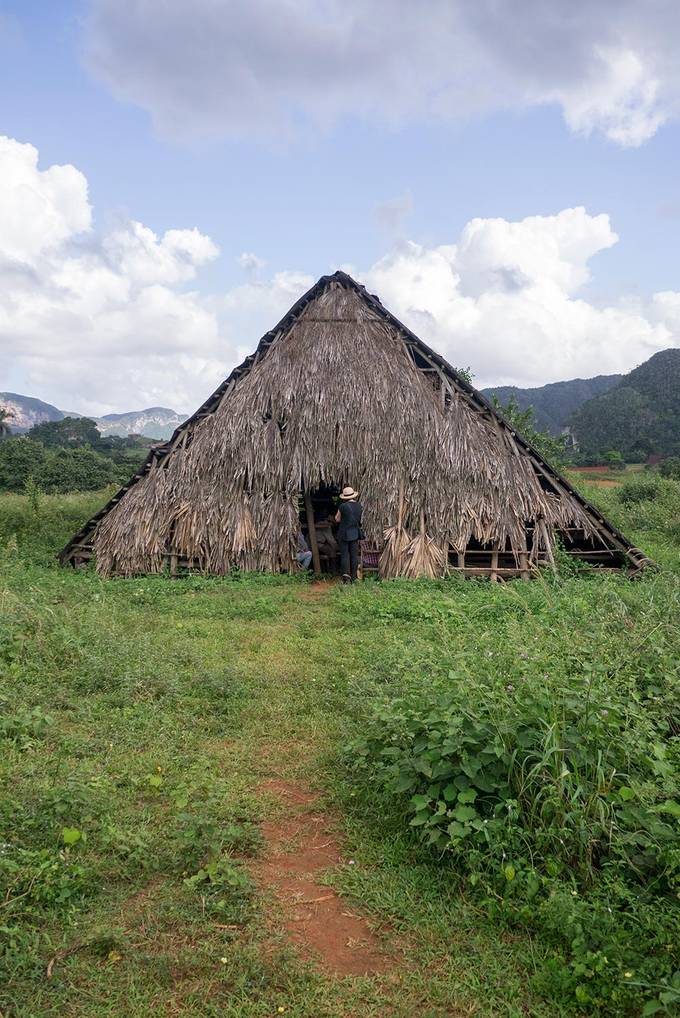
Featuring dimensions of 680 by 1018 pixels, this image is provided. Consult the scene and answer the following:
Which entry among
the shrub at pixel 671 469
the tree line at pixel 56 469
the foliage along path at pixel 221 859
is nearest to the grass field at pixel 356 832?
the foliage along path at pixel 221 859

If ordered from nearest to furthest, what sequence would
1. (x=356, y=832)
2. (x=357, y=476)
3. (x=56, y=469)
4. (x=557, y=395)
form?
(x=356, y=832)
(x=357, y=476)
(x=56, y=469)
(x=557, y=395)

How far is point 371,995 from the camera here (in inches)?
92.1

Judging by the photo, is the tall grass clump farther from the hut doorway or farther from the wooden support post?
the hut doorway

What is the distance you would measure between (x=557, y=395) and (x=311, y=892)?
72950 mm

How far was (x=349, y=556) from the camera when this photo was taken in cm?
950

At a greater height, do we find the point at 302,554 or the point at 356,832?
the point at 302,554

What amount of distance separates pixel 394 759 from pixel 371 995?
135 centimetres

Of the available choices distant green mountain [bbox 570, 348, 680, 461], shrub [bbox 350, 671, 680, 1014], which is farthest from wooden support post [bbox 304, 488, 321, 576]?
distant green mountain [bbox 570, 348, 680, 461]

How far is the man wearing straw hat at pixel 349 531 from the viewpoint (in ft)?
30.6

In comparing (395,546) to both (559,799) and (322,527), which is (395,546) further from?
(559,799)

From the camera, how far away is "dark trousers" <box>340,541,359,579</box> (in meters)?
9.43

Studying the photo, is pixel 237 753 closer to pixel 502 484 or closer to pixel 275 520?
pixel 275 520

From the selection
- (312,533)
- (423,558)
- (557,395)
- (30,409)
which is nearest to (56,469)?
(312,533)

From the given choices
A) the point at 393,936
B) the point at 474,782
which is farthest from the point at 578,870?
the point at 393,936
